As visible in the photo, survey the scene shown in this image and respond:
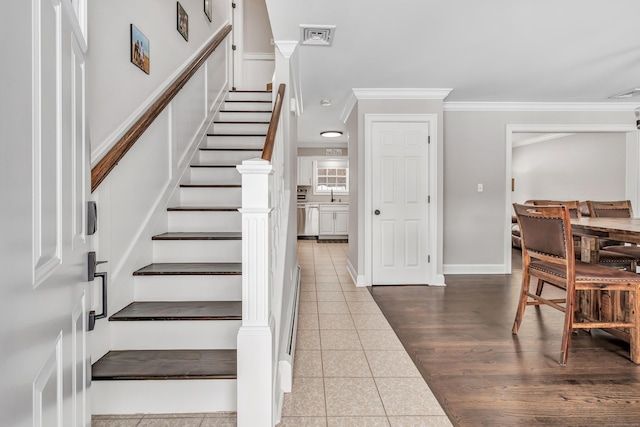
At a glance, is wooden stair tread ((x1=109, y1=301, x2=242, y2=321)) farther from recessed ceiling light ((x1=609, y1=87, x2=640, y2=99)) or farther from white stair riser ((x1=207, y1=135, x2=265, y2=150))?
recessed ceiling light ((x1=609, y1=87, x2=640, y2=99))

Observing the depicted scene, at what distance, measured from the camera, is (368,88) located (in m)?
3.99

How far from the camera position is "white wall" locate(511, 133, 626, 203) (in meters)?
5.98

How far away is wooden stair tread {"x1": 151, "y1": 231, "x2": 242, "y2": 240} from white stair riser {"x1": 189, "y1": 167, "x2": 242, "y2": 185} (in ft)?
2.08

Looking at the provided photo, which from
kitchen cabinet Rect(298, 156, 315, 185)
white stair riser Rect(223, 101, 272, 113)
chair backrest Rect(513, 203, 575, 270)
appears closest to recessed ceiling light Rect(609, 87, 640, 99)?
chair backrest Rect(513, 203, 575, 270)

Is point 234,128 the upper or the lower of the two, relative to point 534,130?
lower

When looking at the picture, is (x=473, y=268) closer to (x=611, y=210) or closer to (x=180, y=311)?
(x=611, y=210)

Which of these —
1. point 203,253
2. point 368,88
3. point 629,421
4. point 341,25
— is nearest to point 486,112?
point 368,88

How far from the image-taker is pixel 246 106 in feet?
13.1

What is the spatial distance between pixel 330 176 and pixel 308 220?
4.29ft

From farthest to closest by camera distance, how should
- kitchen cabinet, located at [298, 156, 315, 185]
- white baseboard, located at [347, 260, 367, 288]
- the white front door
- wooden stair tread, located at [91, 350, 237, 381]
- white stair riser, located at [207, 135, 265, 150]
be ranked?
kitchen cabinet, located at [298, 156, 315, 185] < white baseboard, located at [347, 260, 367, 288] < white stair riser, located at [207, 135, 265, 150] < wooden stair tread, located at [91, 350, 237, 381] < the white front door

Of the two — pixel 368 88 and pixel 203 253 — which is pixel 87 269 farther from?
pixel 368 88

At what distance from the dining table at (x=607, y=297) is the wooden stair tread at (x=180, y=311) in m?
A: 2.49

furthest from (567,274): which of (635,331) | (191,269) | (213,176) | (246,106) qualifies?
(246,106)

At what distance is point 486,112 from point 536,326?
294 centimetres
